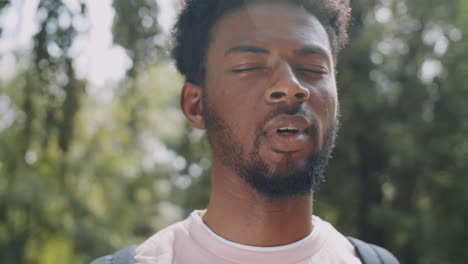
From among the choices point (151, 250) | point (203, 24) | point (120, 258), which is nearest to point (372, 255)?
point (151, 250)

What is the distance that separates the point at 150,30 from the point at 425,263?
7550 millimetres

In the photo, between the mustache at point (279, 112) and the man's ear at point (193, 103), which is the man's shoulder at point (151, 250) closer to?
the man's ear at point (193, 103)

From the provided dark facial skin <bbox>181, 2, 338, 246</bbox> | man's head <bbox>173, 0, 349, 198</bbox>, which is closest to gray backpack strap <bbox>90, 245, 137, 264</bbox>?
dark facial skin <bbox>181, 2, 338, 246</bbox>

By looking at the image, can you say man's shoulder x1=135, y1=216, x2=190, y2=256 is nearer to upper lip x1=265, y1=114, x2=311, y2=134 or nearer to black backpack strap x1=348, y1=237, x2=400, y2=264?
upper lip x1=265, y1=114, x2=311, y2=134

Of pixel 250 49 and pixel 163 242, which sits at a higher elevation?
pixel 250 49

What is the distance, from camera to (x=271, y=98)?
1833 mm

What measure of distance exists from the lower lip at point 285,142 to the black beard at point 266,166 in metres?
0.05

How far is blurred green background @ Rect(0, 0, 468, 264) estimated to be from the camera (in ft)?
22.4

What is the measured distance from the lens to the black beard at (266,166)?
182cm

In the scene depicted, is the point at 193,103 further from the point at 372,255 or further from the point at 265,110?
the point at 372,255

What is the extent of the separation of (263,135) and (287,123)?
0.31 feet

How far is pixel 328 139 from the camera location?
195 centimetres

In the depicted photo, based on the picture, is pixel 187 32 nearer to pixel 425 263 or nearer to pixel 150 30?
pixel 150 30

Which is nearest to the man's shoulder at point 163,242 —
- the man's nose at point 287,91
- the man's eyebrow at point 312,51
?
the man's nose at point 287,91
